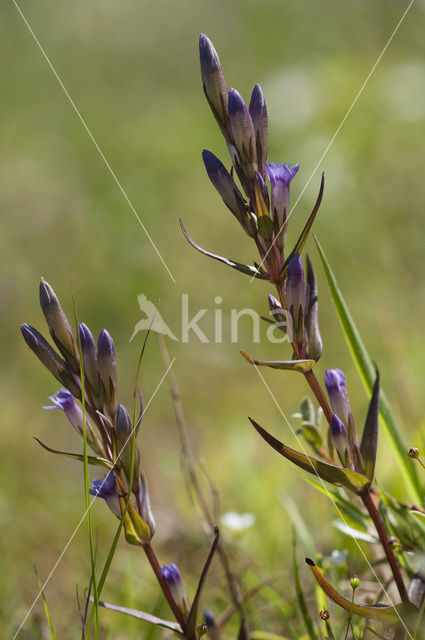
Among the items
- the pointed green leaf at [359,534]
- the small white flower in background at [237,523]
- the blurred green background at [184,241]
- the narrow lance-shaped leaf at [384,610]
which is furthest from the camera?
the blurred green background at [184,241]

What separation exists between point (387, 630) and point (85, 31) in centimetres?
572

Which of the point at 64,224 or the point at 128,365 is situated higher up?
the point at 64,224

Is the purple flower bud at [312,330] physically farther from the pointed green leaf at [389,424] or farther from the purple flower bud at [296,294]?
the pointed green leaf at [389,424]

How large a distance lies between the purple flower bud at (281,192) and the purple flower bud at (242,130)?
0.04 meters

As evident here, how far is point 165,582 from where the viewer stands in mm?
940

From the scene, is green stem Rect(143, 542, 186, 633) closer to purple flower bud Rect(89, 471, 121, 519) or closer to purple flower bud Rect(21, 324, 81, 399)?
purple flower bud Rect(89, 471, 121, 519)

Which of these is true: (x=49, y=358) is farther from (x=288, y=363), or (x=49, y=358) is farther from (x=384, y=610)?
(x=384, y=610)

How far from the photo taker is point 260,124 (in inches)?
39.4

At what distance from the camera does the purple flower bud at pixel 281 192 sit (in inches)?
38.5

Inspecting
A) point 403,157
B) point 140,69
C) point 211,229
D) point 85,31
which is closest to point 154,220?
point 211,229

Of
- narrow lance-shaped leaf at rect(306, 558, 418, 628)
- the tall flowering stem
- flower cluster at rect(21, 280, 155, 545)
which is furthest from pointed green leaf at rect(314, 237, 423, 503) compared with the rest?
flower cluster at rect(21, 280, 155, 545)

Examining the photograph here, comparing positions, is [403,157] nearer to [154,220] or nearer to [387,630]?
[154,220]

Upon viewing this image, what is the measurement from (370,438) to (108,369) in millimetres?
395

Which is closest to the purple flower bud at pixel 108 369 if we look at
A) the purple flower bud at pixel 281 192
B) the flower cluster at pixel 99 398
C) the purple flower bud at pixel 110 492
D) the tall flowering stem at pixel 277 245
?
the flower cluster at pixel 99 398
